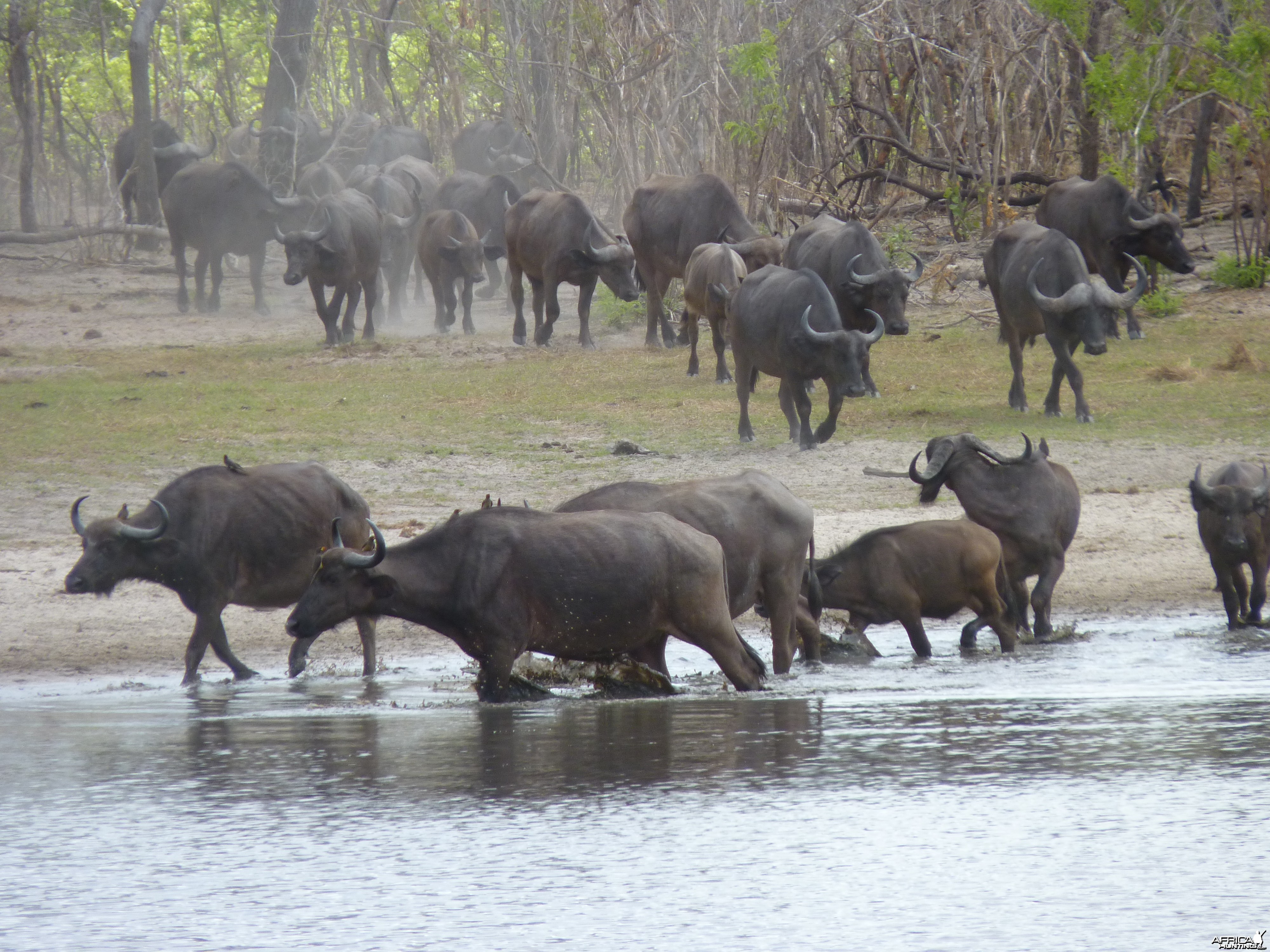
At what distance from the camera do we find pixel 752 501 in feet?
28.2

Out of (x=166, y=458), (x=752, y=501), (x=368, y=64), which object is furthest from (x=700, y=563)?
(x=368, y=64)

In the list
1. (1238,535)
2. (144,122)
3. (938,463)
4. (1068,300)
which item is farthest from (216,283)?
(1238,535)

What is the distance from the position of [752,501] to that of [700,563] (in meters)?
1.10

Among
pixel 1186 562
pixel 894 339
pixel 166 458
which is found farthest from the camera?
pixel 894 339

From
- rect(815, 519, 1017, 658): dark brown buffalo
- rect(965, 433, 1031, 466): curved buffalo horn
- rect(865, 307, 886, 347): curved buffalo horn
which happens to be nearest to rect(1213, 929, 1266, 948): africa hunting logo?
rect(815, 519, 1017, 658): dark brown buffalo

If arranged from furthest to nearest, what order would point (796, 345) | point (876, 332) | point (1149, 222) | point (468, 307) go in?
point (468, 307) < point (1149, 222) < point (876, 332) < point (796, 345)

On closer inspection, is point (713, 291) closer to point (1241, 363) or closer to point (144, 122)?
point (1241, 363)

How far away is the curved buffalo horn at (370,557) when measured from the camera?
25.1ft

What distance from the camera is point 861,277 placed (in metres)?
17.3

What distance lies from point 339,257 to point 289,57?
1045 cm

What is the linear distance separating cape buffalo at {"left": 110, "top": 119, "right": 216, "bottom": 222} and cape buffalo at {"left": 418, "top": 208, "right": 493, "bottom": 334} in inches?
273

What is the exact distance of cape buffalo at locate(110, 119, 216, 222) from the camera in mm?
29250

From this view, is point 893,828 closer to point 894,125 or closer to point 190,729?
point 190,729

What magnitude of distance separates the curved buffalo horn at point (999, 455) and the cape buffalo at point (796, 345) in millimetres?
4435
